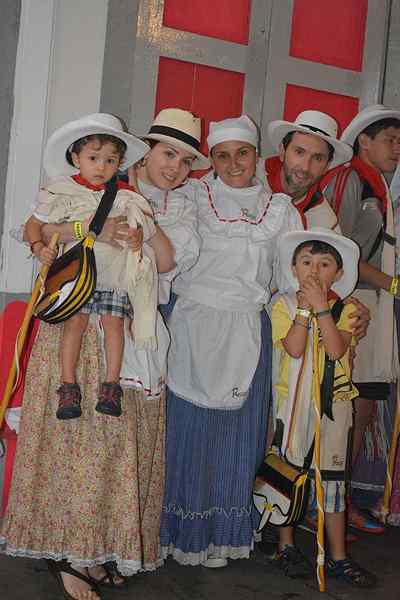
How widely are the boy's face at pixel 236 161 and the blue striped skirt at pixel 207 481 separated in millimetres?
907

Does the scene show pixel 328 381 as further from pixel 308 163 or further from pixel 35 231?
pixel 35 231

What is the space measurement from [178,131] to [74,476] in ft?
4.44

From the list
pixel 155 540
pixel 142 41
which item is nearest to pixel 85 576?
pixel 155 540

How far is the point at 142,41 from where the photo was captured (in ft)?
12.2

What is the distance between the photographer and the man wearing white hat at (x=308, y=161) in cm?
351

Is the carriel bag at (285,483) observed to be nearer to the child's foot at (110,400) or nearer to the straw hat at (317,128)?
the straw hat at (317,128)

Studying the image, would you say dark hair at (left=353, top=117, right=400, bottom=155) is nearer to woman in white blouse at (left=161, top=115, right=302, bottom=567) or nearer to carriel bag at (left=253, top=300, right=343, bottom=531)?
woman in white blouse at (left=161, top=115, right=302, bottom=567)

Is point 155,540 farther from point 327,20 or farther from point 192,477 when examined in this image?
point 327,20

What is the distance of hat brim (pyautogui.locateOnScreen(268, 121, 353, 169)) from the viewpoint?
3.50 m

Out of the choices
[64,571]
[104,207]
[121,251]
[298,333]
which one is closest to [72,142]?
[104,207]

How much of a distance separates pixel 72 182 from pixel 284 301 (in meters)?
1.03

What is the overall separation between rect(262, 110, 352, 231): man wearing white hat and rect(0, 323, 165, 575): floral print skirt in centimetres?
115

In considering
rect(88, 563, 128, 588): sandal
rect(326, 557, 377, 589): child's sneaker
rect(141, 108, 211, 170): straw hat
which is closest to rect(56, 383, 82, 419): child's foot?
rect(88, 563, 128, 588): sandal

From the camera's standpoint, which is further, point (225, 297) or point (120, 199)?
point (225, 297)
